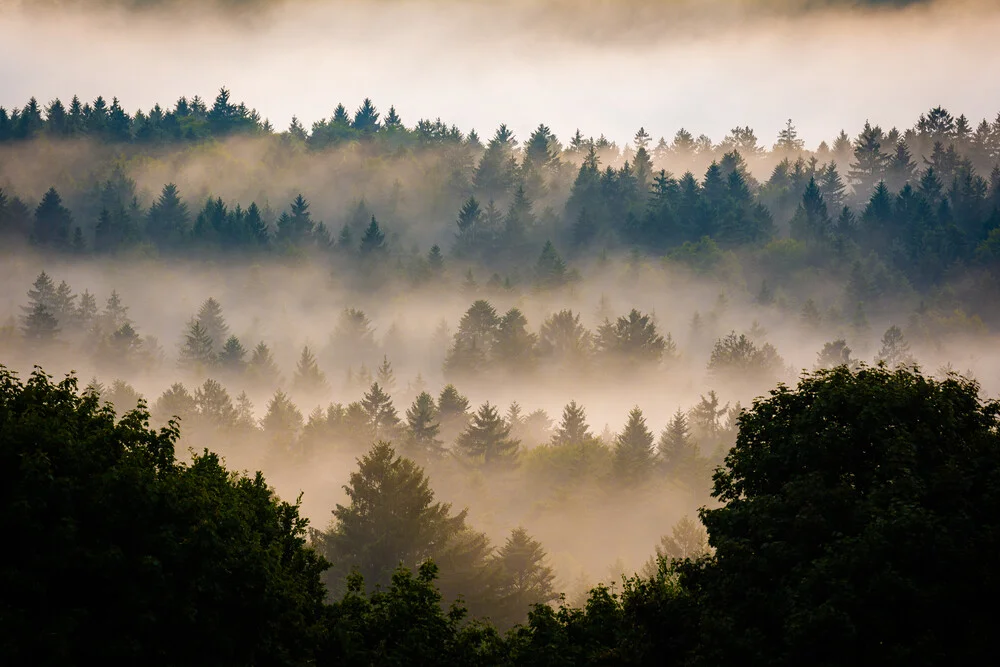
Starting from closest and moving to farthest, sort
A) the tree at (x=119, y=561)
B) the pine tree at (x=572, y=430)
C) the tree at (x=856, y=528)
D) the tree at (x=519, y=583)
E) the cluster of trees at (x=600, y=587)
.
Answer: the tree at (x=119, y=561) < the cluster of trees at (x=600, y=587) < the tree at (x=856, y=528) < the tree at (x=519, y=583) < the pine tree at (x=572, y=430)

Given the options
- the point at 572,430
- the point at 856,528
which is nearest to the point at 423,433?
the point at 572,430

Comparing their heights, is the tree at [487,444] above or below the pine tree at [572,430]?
below

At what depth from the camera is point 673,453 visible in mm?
158375

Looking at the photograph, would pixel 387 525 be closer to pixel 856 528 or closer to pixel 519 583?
pixel 519 583

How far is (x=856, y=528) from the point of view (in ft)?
104

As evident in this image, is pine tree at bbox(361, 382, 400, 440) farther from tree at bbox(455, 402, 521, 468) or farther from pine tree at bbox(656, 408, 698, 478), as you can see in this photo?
pine tree at bbox(656, 408, 698, 478)

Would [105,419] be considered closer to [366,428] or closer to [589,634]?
[589,634]

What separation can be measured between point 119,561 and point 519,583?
52334 millimetres

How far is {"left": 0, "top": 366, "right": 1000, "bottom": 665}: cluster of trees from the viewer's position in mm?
27750

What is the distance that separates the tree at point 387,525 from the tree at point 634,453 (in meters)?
78.5

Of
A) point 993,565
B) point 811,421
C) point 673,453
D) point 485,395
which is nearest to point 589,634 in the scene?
point 811,421

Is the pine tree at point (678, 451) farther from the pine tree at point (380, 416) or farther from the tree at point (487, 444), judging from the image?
the pine tree at point (380, 416)

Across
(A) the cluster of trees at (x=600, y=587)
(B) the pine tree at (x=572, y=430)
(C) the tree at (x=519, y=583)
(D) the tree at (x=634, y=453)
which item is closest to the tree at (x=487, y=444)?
(D) the tree at (x=634, y=453)

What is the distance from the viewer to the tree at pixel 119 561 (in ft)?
87.8
